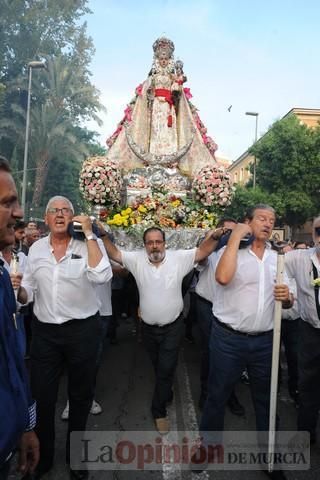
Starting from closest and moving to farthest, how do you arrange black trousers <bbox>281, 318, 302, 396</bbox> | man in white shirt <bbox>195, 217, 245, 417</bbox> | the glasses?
the glasses < man in white shirt <bbox>195, 217, 245, 417</bbox> < black trousers <bbox>281, 318, 302, 396</bbox>

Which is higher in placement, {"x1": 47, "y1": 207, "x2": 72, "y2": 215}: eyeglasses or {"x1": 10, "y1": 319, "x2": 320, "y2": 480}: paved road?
{"x1": 47, "y1": 207, "x2": 72, "y2": 215}: eyeglasses

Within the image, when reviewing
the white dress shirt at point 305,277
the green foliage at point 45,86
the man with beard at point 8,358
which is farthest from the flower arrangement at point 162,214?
the green foliage at point 45,86

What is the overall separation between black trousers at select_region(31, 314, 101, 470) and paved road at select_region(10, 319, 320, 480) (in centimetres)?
38

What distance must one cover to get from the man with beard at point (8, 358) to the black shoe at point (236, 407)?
3.12 m

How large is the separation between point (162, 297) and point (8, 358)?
246 centimetres

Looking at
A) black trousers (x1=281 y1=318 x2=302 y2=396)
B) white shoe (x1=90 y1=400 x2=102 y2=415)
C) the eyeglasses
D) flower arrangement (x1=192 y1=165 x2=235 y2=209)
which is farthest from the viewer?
flower arrangement (x1=192 y1=165 x2=235 y2=209)

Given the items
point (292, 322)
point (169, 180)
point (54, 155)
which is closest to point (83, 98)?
point (54, 155)

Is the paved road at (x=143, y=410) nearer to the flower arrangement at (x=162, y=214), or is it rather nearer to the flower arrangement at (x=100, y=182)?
the flower arrangement at (x=162, y=214)

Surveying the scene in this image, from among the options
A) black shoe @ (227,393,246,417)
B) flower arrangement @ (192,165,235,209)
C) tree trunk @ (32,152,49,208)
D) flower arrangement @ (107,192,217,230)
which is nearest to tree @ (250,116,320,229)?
tree trunk @ (32,152,49,208)

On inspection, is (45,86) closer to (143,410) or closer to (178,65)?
(178,65)

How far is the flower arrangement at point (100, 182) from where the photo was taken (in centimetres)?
624

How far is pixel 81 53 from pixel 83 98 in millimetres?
5252

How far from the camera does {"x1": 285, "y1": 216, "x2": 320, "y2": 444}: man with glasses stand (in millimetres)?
3768

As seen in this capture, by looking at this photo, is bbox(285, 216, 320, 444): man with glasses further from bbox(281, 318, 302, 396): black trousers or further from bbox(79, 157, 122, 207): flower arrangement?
bbox(79, 157, 122, 207): flower arrangement
